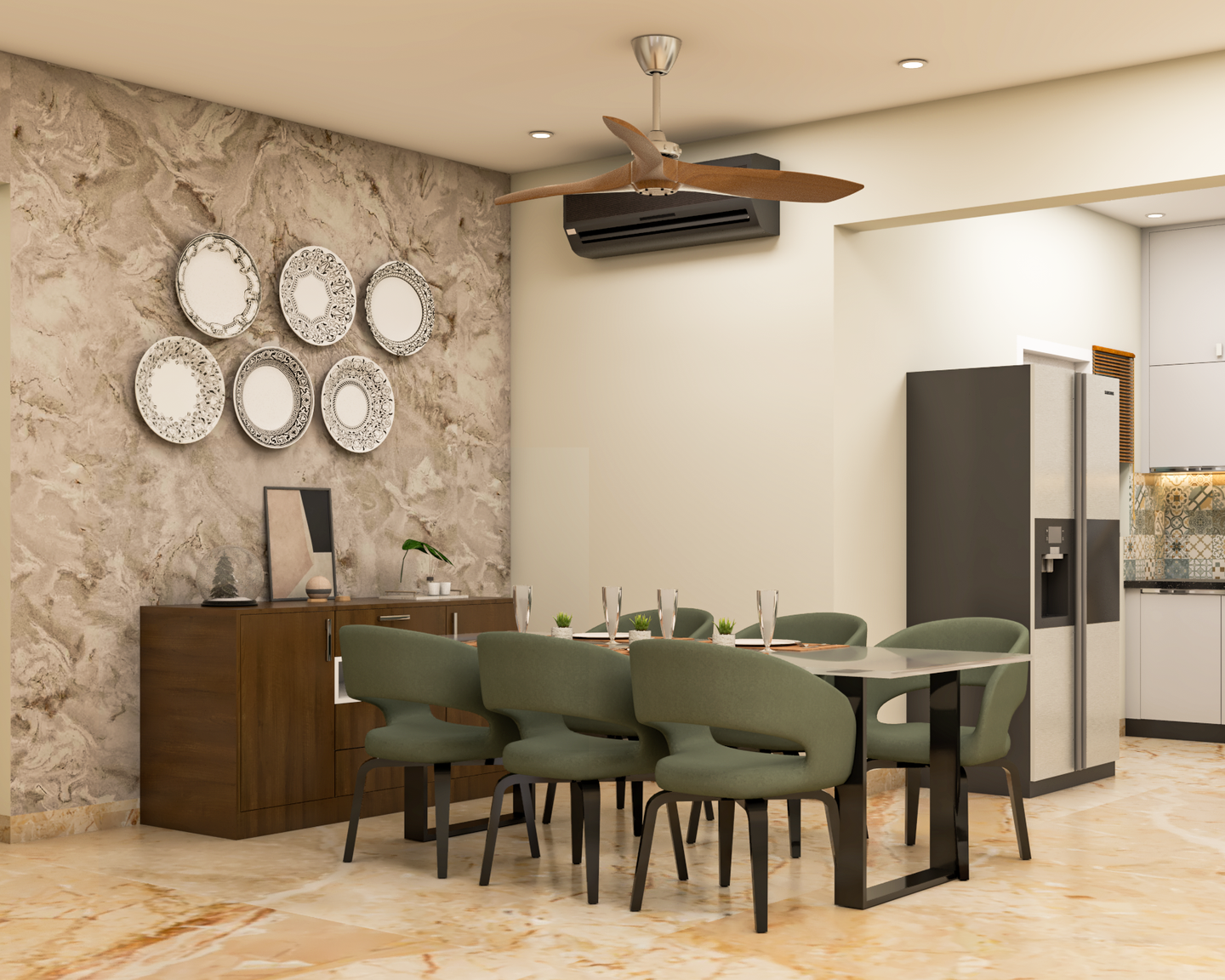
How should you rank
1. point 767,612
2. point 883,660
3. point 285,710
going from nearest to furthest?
point 883,660 → point 767,612 → point 285,710

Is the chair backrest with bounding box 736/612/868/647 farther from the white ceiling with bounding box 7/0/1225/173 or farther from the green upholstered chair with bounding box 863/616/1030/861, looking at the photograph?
the white ceiling with bounding box 7/0/1225/173

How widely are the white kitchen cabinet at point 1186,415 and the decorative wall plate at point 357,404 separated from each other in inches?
176

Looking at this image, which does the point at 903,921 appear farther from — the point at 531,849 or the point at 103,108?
the point at 103,108

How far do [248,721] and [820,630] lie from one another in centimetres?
215

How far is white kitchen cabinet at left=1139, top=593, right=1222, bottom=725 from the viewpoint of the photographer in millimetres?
7262

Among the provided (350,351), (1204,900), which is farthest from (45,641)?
(1204,900)

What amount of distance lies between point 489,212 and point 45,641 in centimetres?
300

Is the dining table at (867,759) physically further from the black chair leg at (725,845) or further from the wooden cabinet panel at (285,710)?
the wooden cabinet panel at (285,710)

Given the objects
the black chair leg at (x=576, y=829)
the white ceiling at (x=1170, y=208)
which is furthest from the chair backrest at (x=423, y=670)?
the white ceiling at (x=1170, y=208)

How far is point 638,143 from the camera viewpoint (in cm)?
390

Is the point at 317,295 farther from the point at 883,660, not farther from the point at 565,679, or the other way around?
the point at 883,660

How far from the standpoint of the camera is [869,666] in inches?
149

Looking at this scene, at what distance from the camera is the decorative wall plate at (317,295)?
578cm

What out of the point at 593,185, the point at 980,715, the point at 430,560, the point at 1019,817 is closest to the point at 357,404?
the point at 430,560
